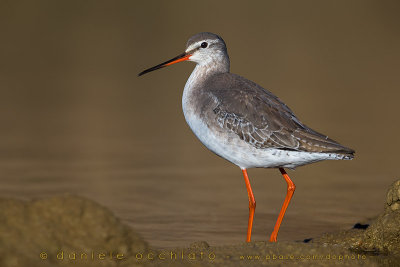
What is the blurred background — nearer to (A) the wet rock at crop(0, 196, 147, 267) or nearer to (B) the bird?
(B) the bird

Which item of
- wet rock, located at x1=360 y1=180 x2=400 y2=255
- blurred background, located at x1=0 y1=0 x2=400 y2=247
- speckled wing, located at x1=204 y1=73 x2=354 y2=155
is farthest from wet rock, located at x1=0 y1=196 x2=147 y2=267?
speckled wing, located at x1=204 y1=73 x2=354 y2=155

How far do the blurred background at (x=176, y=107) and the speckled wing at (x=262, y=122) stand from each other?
1.13 meters

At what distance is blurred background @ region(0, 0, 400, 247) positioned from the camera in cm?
955

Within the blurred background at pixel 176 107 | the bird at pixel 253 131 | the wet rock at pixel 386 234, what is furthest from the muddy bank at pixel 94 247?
the blurred background at pixel 176 107

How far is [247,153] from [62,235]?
3.16 meters

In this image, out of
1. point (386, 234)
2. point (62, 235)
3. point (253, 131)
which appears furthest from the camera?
point (253, 131)

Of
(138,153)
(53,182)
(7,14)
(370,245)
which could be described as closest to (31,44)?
(7,14)

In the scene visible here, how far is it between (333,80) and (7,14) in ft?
37.9

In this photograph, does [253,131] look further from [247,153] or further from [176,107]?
[176,107]

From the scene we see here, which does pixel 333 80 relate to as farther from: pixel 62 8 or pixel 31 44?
pixel 62 8

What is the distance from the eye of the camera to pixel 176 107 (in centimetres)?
1611

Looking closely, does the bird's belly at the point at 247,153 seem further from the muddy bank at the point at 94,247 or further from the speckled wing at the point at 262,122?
the muddy bank at the point at 94,247

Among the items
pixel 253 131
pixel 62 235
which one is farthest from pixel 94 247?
pixel 253 131

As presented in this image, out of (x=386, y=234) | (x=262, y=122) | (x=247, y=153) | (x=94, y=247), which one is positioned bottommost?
(x=386, y=234)
